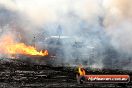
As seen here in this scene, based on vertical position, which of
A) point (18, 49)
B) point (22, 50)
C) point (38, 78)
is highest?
point (18, 49)

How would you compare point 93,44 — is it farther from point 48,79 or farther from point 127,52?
point 48,79

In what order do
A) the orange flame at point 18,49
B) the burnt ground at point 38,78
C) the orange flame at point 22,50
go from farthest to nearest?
the orange flame at point 18,49 → the orange flame at point 22,50 → the burnt ground at point 38,78

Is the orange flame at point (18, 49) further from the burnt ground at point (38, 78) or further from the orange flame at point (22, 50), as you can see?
the burnt ground at point (38, 78)

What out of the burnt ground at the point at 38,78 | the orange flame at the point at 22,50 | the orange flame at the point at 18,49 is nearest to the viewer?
the burnt ground at the point at 38,78

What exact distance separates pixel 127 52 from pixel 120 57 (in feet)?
7.66

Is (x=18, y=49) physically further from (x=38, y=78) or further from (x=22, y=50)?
(x=38, y=78)

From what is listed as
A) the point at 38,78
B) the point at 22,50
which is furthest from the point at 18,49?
the point at 38,78

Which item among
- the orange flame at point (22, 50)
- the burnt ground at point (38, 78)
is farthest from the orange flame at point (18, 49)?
the burnt ground at point (38, 78)

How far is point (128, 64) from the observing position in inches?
2419

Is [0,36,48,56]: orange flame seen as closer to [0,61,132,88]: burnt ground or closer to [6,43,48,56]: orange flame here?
[6,43,48,56]: orange flame

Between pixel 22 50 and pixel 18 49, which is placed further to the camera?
pixel 18 49

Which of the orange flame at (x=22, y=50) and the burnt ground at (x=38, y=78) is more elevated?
the orange flame at (x=22, y=50)

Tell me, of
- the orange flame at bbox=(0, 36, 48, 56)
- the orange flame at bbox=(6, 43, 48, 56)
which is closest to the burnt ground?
the orange flame at bbox=(6, 43, 48, 56)

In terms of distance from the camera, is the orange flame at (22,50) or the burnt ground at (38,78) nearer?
the burnt ground at (38,78)
